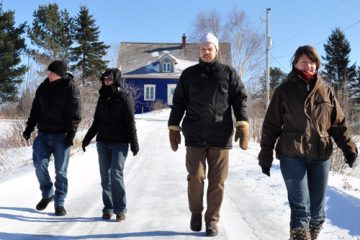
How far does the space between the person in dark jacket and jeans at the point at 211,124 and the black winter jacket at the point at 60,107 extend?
1555mm

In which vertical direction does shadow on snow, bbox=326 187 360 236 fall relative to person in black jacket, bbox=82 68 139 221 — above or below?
Result: below

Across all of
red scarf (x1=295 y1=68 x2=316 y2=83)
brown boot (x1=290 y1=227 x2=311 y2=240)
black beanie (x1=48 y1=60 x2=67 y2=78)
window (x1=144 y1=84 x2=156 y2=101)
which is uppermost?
window (x1=144 y1=84 x2=156 y2=101)

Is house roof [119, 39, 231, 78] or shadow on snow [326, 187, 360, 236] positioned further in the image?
house roof [119, 39, 231, 78]

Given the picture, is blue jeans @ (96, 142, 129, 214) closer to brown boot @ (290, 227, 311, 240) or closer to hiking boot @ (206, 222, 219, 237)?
hiking boot @ (206, 222, 219, 237)

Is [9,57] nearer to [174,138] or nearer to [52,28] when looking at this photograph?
[52,28]

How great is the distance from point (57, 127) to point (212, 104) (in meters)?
2.07

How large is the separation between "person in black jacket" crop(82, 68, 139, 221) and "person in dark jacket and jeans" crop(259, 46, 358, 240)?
1.83m

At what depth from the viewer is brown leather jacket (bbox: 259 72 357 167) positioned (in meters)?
3.95

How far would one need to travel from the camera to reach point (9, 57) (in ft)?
122

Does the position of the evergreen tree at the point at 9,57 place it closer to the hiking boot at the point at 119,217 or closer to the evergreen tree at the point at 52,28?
the evergreen tree at the point at 52,28

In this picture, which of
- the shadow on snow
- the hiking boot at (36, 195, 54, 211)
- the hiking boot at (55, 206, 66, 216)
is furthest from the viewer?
the hiking boot at (36, 195, 54, 211)

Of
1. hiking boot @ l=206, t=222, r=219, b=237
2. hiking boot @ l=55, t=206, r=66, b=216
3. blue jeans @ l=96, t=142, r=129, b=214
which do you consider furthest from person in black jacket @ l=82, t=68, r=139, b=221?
hiking boot @ l=206, t=222, r=219, b=237

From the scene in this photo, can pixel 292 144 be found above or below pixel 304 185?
above

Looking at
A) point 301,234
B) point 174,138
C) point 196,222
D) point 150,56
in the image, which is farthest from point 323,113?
A: point 150,56
